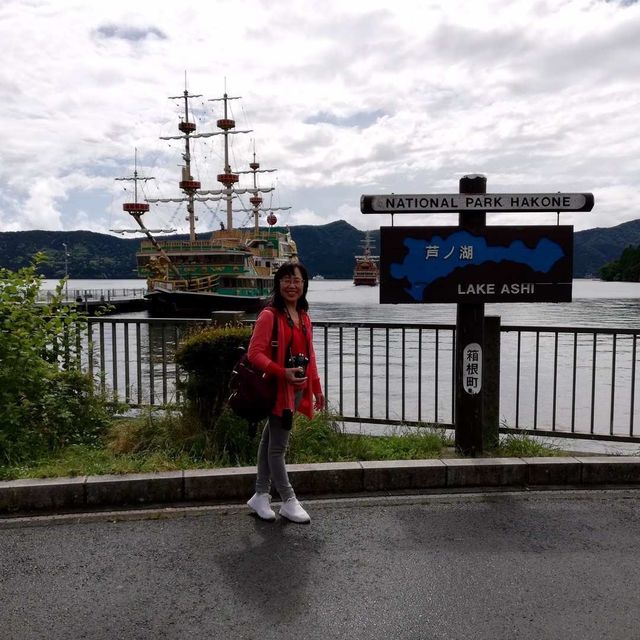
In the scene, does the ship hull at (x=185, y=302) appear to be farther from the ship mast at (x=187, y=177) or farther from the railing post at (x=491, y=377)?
the railing post at (x=491, y=377)

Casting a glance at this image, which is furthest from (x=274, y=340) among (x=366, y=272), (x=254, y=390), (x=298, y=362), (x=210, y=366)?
(x=366, y=272)

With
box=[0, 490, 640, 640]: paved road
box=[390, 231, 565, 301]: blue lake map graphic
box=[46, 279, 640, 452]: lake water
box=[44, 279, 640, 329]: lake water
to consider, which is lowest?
box=[44, 279, 640, 329]: lake water

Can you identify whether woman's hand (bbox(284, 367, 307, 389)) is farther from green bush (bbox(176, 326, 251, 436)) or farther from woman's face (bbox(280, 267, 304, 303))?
green bush (bbox(176, 326, 251, 436))

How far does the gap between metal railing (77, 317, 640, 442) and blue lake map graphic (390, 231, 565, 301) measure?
799 millimetres

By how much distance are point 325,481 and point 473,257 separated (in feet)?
7.40

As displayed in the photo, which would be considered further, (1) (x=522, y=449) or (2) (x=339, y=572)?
(1) (x=522, y=449)

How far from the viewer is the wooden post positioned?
18.4 feet

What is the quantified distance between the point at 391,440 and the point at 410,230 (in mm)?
2009

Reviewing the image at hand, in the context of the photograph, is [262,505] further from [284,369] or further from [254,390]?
[284,369]

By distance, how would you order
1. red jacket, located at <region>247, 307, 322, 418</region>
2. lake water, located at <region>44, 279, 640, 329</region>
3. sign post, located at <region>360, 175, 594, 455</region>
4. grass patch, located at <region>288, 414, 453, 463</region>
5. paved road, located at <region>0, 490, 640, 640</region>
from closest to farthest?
paved road, located at <region>0, 490, 640, 640</region> → red jacket, located at <region>247, 307, 322, 418</region> → sign post, located at <region>360, 175, 594, 455</region> → grass patch, located at <region>288, 414, 453, 463</region> → lake water, located at <region>44, 279, 640, 329</region>

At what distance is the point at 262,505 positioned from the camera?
14.9 ft

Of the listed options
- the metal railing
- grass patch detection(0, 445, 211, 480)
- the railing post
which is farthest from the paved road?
the metal railing

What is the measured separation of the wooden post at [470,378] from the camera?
5609mm

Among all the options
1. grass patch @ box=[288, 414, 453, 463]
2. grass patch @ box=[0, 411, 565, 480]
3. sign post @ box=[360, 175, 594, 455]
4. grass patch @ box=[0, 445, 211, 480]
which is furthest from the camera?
grass patch @ box=[288, 414, 453, 463]
